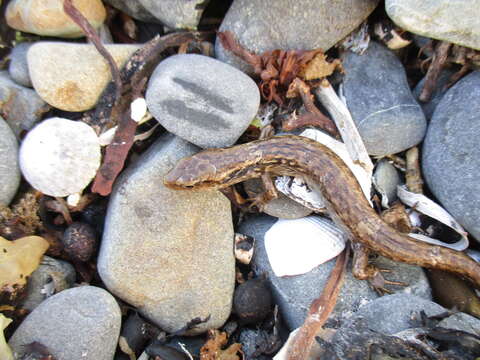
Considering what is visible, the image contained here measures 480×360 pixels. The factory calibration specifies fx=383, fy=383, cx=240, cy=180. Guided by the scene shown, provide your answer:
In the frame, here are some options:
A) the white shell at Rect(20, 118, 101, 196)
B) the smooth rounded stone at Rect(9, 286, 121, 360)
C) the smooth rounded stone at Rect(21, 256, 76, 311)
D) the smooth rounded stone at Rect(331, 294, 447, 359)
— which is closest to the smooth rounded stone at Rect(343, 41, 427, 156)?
the smooth rounded stone at Rect(331, 294, 447, 359)

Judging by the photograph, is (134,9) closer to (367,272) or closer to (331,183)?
(331,183)

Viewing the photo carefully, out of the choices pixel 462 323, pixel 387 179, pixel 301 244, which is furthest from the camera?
pixel 387 179

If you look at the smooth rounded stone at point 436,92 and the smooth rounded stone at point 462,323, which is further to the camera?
the smooth rounded stone at point 436,92

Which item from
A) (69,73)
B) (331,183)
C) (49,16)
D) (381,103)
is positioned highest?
(49,16)

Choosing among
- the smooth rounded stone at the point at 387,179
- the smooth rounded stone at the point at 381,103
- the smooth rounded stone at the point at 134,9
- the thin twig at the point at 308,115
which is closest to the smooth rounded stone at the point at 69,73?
the smooth rounded stone at the point at 134,9

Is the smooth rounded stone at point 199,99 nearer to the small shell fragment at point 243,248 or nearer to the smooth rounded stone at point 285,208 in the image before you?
the smooth rounded stone at point 285,208

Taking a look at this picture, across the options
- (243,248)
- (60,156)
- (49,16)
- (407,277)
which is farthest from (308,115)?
(49,16)

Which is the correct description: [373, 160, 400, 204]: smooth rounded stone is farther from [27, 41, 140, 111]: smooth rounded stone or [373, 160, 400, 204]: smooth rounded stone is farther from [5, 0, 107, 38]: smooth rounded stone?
[5, 0, 107, 38]: smooth rounded stone
